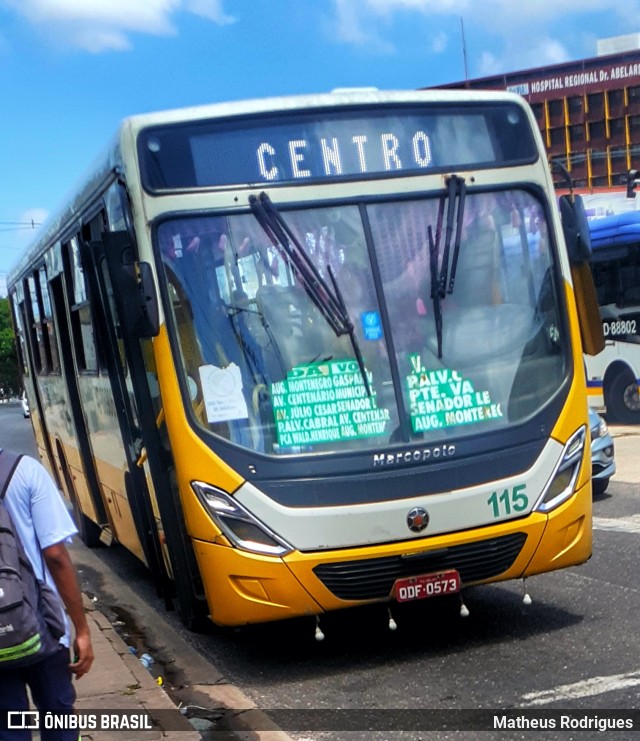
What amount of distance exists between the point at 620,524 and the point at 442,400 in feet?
15.8

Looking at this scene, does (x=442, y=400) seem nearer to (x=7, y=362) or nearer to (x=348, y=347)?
(x=348, y=347)

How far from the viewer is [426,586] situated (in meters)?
6.57

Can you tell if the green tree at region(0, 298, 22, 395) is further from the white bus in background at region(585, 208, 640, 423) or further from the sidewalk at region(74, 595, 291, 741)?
the sidewalk at region(74, 595, 291, 741)

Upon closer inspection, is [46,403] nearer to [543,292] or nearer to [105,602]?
[105,602]

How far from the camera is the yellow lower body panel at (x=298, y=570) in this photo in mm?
6375

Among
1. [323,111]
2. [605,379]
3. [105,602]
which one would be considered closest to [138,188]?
[323,111]

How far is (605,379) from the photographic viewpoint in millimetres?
21500

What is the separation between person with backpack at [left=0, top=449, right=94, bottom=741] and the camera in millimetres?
3615

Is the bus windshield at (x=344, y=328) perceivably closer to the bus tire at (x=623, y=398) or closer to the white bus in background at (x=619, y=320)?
the white bus in background at (x=619, y=320)

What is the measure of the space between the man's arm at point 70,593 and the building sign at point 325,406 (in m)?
2.57

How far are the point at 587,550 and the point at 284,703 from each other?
80.7 inches

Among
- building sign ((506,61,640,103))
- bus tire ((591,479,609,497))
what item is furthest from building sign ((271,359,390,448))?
building sign ((506,61,640,103))

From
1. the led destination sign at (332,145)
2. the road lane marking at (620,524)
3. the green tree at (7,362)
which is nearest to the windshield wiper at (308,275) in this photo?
the led destination sign at (332,145)

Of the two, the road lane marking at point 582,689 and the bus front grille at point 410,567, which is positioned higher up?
the bus front grille at point 410,567
